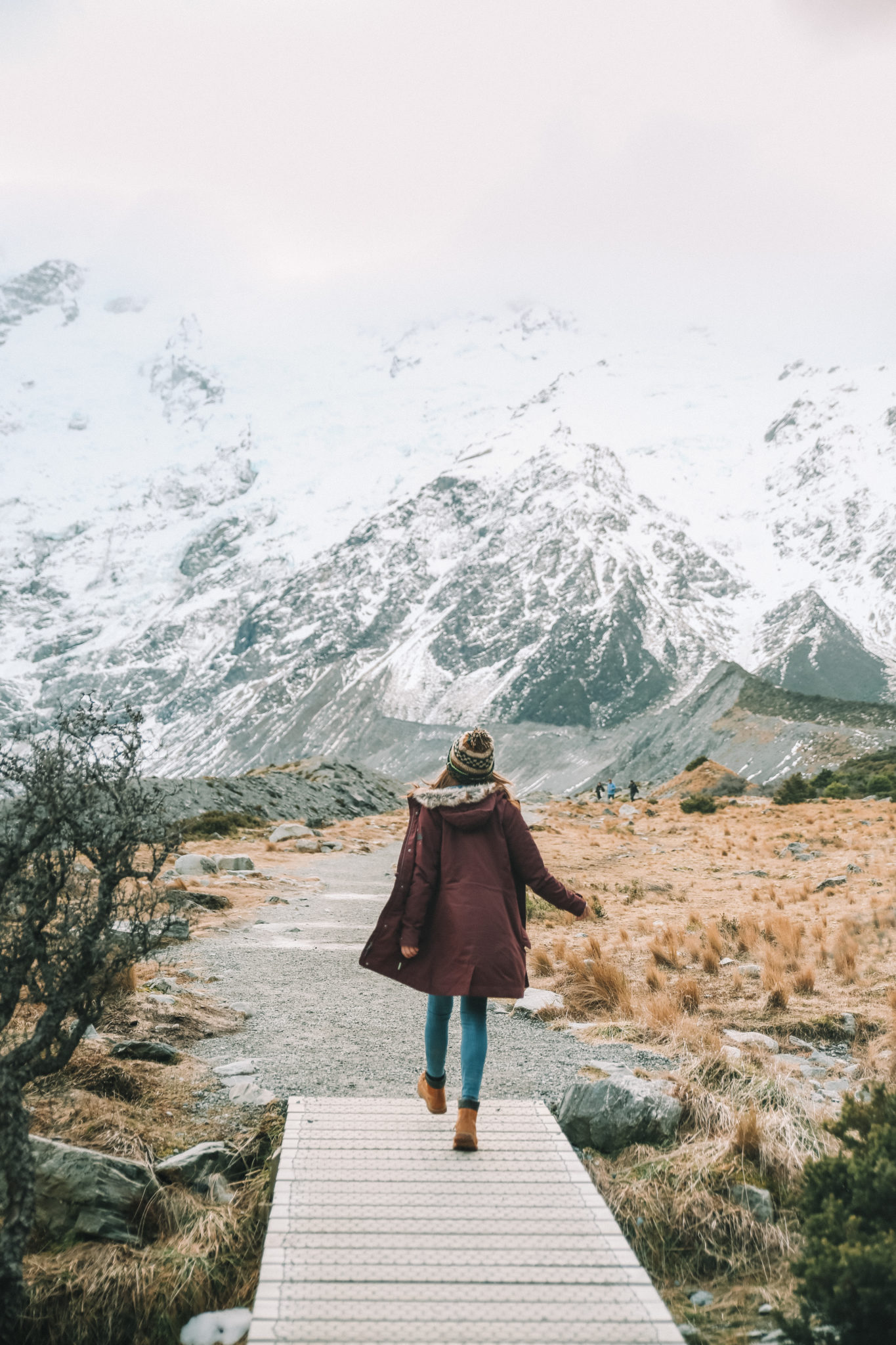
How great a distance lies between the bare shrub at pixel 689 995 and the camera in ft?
28.7

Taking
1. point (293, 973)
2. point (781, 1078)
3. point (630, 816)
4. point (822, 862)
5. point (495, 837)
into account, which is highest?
point (495, 837)

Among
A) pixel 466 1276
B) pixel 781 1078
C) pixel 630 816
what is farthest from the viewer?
pixel 630 816

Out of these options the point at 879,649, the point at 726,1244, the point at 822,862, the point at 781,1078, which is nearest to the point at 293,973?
the point at 781,1078

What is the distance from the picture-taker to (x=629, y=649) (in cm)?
16950

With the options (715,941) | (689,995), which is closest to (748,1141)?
(689,995)

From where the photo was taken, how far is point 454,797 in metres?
5.27

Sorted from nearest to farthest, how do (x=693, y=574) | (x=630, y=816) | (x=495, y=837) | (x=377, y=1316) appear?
(x=377, y=1316) → (x=495, y=837) → (x=630, y=816) → (x=693, y=574)

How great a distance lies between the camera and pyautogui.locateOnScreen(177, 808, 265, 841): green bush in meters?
31.7

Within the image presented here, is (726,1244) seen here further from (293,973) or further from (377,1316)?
(293,973)

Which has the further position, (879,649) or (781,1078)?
(879,649)

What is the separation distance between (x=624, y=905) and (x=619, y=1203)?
13073 mm

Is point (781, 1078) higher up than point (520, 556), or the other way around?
point (520, 556)

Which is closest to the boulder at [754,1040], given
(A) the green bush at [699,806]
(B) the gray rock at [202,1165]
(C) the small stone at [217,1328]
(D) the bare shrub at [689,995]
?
(D) the bare shrub at [689,995]

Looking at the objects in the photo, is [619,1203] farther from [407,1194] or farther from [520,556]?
[520,556]
